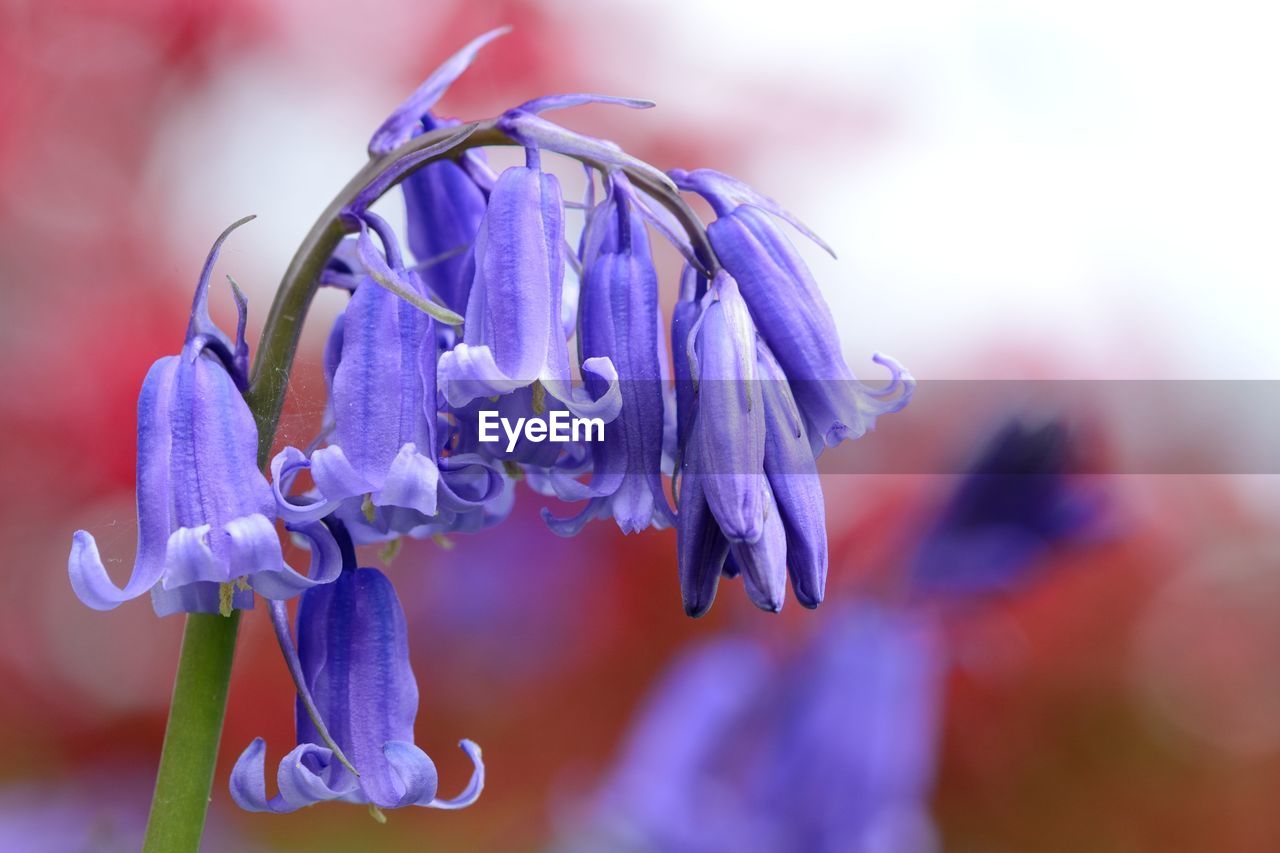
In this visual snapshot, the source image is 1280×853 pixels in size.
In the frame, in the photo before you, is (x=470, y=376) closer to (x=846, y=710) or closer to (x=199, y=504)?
(x=199, y=504)

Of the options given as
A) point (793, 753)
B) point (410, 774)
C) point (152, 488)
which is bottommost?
point (793, 753)

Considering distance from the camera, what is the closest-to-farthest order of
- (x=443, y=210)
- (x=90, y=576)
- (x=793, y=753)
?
(x=90, y=576) → (x=443, y=210) → (x=793, y=753)

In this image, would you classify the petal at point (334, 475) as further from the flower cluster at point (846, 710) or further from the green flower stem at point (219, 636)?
the flower cluster at point (846, 710)

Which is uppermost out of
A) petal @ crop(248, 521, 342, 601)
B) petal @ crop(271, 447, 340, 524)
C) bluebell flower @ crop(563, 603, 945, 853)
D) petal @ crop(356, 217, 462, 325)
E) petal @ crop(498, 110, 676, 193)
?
petal @ crop(498, 110, 676, 193)

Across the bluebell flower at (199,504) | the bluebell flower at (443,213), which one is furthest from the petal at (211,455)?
the bluebell flower at (443,213)

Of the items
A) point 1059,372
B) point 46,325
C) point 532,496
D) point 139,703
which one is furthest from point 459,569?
point 1059,372

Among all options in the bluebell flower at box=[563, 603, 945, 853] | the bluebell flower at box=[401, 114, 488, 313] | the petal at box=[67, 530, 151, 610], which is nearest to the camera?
the petal at box=[67, 530, 151, 610]

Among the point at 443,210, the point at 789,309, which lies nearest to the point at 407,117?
the point at 443,210

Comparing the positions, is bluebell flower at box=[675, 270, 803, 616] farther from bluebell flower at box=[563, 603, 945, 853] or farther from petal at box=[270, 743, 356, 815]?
bluebell flower at box=[563, 603, 945, 853]

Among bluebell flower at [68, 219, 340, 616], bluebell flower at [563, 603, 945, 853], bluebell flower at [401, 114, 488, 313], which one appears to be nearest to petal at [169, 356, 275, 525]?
bluebell flower at [68, 219, 340, 616]
